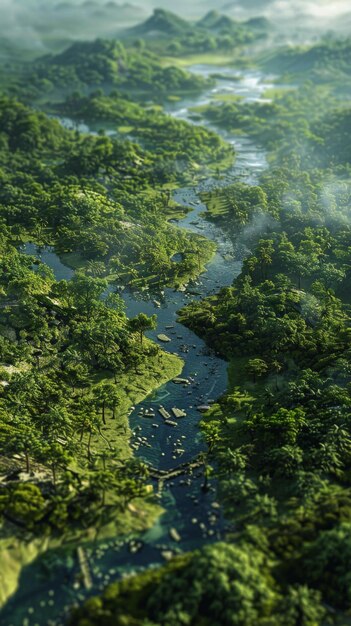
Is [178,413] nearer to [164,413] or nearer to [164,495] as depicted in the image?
[164,413]

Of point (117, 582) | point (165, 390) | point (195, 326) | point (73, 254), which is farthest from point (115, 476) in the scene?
point (73, 254)

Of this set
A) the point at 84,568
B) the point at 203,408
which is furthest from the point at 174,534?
the point at 203,408

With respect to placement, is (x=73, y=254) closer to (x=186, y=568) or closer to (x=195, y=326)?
(x=195, y=326)

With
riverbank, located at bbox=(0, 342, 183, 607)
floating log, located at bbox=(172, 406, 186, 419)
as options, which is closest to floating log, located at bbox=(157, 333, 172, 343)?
riverbank, located at bbox=(0, 342, 183, 607)

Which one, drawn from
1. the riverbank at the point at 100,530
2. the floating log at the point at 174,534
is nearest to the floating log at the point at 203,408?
the riverbank at the point at 100,530

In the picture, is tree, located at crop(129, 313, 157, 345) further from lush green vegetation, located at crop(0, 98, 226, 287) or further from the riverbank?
lush green vegetation, located at crop(0, 98, 226, 287)

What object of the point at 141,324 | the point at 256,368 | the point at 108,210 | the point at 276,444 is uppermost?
the point at 141,324

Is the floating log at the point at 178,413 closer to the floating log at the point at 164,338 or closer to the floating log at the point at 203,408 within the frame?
the floating log at the point at 203,408

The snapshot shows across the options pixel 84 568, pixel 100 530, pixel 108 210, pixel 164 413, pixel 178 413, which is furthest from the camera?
pixel 108 210

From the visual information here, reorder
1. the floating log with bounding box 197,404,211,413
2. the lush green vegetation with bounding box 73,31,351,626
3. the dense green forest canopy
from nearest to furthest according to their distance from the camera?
the lush green vegetation with bounding box 73,31,351,626
the dense green forest canopy
the floating log with bounding box 197,404,211,413
